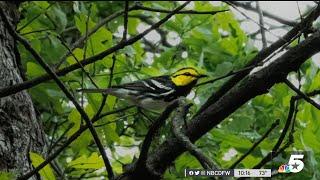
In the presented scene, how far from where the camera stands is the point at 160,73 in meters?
2.87

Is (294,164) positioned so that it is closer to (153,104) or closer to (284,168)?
(284,168)

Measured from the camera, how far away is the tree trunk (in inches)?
86.4

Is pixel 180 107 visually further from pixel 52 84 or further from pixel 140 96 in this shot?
pixel 140 96

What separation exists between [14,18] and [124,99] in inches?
23.3

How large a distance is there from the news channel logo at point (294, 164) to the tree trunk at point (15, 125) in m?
0.86

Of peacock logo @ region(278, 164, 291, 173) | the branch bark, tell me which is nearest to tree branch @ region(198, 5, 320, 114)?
the branch bark

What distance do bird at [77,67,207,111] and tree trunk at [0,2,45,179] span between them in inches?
16.1

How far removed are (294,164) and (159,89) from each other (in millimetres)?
992

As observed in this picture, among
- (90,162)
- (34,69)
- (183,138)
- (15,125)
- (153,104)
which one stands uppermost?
(153,104)

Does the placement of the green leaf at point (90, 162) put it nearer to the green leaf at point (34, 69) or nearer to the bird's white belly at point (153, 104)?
the green leaf at point (34, 69)

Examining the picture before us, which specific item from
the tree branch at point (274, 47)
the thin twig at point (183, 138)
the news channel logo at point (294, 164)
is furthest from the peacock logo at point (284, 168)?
the thin twig at point (183, 138)

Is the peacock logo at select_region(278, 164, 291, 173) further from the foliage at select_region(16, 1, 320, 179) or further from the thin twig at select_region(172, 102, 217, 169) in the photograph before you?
the thin twig at select_region(172, 102, 217, 169)

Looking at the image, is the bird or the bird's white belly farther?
the bird's white belly

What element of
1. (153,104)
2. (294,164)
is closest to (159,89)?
(153,104)
